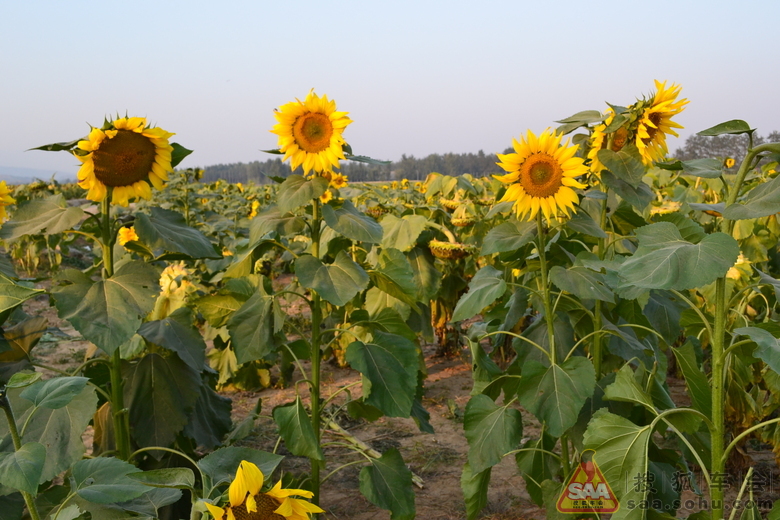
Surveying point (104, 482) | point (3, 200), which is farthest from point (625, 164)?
point (3, 200)

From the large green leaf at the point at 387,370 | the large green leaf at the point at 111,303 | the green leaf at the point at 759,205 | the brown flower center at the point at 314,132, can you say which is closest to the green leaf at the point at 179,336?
the large green leaf at the point at 111,303

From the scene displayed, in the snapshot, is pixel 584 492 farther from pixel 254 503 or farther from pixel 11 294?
pixel 11 294

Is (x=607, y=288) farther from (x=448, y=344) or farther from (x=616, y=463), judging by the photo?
(x=448, y=344)

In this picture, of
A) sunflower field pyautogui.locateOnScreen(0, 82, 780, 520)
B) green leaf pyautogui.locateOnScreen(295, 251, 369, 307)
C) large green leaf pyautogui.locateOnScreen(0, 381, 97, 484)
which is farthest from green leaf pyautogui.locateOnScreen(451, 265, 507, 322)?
large green leaf pyautogui.locateOnScreen(0, 381, 97, 484)

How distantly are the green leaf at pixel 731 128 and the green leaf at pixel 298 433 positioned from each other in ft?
4.86

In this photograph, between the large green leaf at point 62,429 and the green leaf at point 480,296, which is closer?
the large green leaf at point 62,429

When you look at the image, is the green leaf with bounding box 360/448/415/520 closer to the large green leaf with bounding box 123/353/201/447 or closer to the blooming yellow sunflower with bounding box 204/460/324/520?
the large green leaf with bounding box 123/353/201/447

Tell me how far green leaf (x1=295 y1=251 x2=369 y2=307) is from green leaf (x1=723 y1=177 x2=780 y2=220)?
1.10m

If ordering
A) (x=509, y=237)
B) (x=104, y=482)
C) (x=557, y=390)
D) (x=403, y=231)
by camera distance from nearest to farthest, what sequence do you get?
1. (x=104, y=482)
2. (x=557, y=390)
3. (x=509, y=237)
4. (x=403, y=231)

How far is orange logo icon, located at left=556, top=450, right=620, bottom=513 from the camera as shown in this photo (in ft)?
6.81

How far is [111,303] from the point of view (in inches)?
73.9

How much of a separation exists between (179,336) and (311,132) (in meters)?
0.91

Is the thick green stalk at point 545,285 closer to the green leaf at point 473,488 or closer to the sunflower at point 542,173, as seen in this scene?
the sunflower at point 542,173

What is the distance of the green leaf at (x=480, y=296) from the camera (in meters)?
2.18
